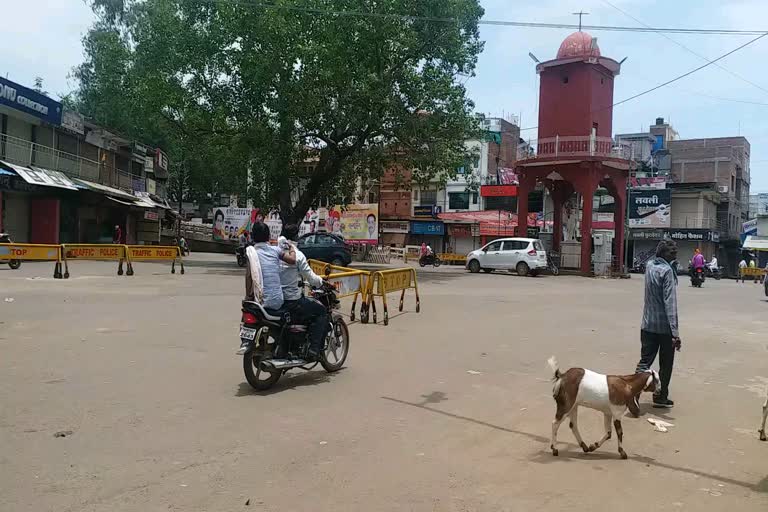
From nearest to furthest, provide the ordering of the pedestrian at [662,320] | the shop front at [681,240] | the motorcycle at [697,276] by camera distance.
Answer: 1. the pedestrian at [662,320]
2. the motorcycle at [697,276]
3. the shop front at [681,240]

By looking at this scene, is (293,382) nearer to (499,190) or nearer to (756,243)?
(499,190)

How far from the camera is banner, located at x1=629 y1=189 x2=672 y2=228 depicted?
46875mm

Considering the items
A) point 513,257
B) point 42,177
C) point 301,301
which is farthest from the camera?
point 513,257

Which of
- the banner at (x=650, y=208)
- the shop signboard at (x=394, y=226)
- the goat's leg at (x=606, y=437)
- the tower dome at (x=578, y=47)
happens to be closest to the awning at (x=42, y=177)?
the tower dome at (x=578, y=47)

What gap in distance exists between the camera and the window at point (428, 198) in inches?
2122

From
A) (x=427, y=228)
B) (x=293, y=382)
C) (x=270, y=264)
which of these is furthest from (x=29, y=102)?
(x=427, y=228)

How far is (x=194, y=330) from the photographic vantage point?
388 inches

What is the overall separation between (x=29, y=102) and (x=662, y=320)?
28489mm

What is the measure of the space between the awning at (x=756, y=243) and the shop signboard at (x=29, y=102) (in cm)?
4658

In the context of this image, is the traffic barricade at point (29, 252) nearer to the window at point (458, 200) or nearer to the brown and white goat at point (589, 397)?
the brown and white goat at point (589, 397)

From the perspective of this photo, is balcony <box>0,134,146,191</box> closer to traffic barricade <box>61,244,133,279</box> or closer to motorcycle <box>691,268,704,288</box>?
traffic barricade <box>61,244,133,279</box>

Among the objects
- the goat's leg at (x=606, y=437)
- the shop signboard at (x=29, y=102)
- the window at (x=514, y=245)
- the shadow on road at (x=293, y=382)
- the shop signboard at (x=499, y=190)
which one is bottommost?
the shadow on road at (x=293, y=382)

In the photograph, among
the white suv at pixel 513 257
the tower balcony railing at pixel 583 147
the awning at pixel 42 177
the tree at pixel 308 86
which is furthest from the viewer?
the tower balcony railing at pixel 583 147

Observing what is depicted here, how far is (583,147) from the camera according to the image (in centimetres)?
2995
